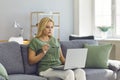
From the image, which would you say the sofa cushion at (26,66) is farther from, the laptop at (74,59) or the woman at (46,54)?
the laptop at (74,59)

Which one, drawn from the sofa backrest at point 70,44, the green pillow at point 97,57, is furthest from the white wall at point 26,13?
the green pillow at point 97,57

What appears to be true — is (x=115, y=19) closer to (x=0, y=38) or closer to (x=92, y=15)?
(x=92, y=15)

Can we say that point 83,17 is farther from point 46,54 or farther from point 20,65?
point 20,65

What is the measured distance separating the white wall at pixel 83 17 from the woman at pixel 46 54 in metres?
2.40

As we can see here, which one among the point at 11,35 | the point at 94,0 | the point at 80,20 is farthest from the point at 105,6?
the point at 11,35

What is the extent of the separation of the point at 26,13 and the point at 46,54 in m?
2.57

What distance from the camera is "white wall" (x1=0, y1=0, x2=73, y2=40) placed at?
5.39 metres

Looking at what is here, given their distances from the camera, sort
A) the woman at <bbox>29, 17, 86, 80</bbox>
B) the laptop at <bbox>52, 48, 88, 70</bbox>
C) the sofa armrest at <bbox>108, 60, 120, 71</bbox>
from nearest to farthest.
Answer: the laptop at <bbox>52, 48, 88, 70</bbox> < the woman at <bbox>29, 17, 86, 80</bbox> < the sofa armrest at <bbox>108, 60, 120, 71</bbox>

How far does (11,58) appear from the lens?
122 inches

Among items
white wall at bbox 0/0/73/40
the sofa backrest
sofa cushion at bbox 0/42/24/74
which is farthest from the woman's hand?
white wall at bbox 0/0/73/40

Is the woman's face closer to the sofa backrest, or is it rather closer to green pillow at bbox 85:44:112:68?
the sofa backrest

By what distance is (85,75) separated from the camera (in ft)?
10.3

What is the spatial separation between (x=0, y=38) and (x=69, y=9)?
1.72 m

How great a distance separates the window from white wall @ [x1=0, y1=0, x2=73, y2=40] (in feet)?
2.00
